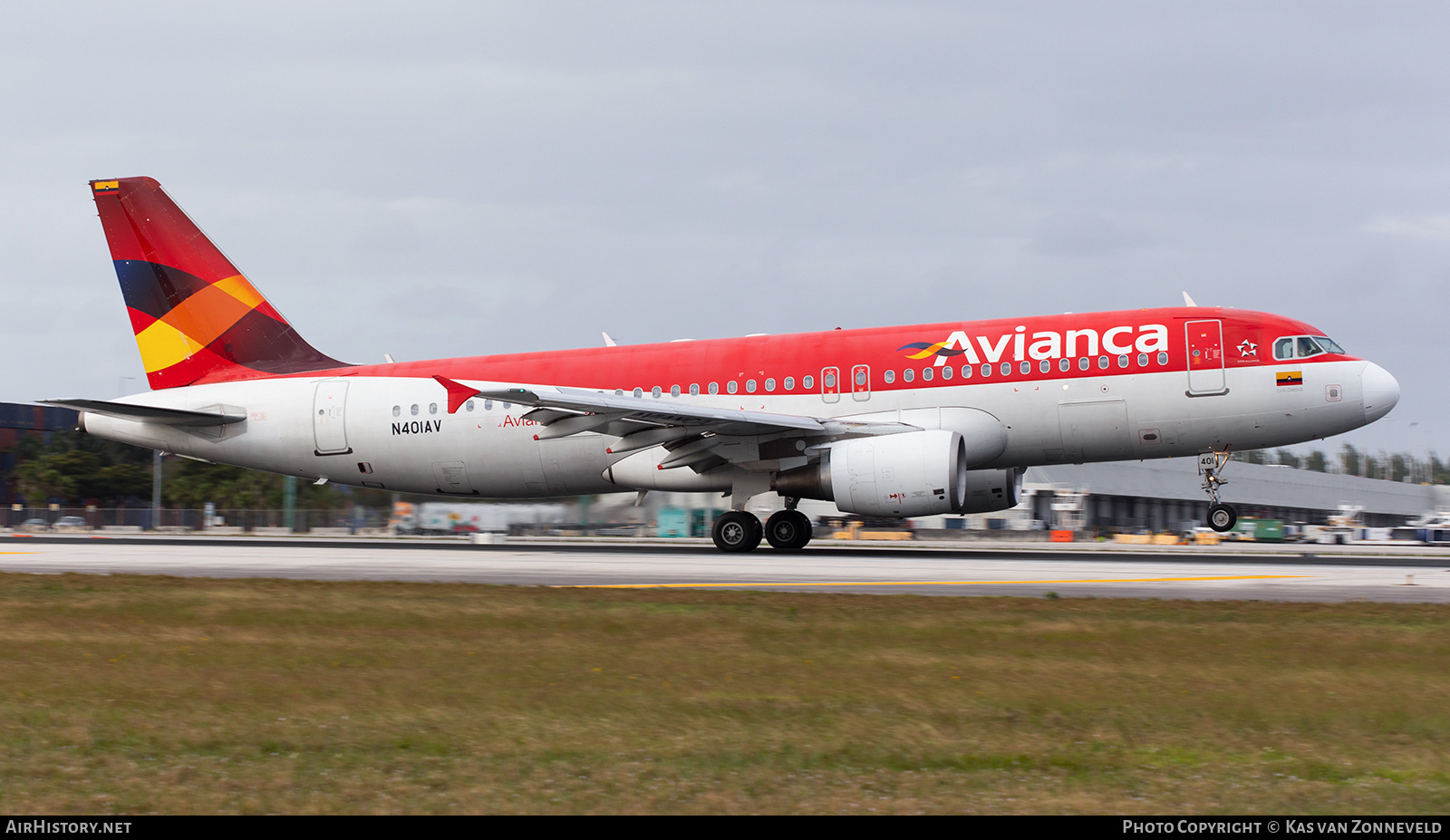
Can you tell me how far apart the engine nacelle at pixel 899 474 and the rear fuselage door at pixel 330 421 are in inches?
481

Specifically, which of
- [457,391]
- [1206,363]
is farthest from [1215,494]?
[457,391]

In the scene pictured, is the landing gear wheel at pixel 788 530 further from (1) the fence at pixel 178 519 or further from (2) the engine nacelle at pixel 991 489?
(1) the fence at pixel 178 519

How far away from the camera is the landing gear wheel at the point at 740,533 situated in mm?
26188

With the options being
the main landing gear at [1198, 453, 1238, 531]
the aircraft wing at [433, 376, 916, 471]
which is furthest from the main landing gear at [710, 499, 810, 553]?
the main landing gear at [1198, 453, 1238, 531]

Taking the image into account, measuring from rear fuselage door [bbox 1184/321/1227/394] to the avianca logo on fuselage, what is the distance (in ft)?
1.90

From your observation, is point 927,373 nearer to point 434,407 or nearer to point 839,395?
point 839,395

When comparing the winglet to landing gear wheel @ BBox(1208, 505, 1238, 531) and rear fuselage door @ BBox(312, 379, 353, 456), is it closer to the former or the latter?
rear fuselage door @ BBox(312, 379, 353, 456)

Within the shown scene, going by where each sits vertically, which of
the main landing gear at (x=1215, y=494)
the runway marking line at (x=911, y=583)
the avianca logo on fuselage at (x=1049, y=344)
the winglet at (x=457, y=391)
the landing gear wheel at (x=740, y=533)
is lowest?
the runway marking line at (x=911, y=583)

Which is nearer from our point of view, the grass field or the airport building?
the grass field

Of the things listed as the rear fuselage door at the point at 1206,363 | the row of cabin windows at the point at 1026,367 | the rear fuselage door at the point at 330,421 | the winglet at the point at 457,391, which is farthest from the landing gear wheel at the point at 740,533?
the rear fuselage door at the point at 330,421

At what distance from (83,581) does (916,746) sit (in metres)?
14.7

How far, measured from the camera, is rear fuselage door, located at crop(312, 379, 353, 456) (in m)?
29.6

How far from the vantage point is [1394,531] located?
70.2 metres
